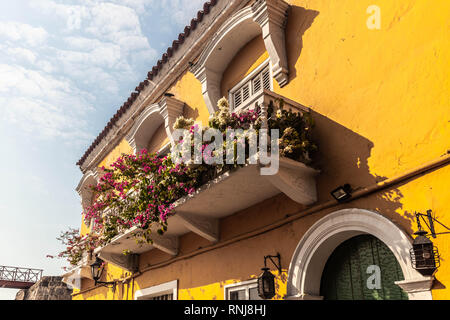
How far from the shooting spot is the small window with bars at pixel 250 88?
7.29 m

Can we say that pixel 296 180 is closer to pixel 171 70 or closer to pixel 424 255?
pixel 424 255

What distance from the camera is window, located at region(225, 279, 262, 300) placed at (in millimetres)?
6293

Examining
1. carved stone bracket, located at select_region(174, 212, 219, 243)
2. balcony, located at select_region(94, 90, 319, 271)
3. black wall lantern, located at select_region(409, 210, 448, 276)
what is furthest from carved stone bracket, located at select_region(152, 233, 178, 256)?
black wall lantern, located at select_region(409, 210, 448, 276)

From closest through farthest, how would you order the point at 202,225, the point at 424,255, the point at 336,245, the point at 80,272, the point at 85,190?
1. the point at 424,255
2. the point at 336,245
3. the point at 202,225
4. the point at 80,272
5. the point at 85,190

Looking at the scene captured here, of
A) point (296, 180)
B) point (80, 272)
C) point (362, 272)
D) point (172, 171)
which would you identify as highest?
point (172, 171)

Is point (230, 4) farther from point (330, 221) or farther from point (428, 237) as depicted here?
point (428, 237)

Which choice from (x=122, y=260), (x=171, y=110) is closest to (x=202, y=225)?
(x=171, y=110)

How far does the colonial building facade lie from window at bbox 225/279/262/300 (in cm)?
3

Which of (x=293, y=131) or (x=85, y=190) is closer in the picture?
(x=293, y=131)

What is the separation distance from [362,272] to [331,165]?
4.80 feet

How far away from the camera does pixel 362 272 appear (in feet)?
16.8

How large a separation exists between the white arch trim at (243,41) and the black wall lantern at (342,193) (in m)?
2.31

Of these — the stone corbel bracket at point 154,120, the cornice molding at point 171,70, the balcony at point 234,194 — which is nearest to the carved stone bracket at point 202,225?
the balcony at point 234,194

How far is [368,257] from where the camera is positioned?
200 inches
